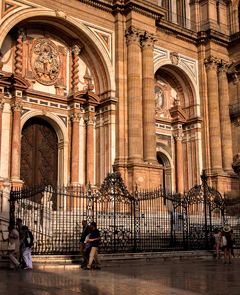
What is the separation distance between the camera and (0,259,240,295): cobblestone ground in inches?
330

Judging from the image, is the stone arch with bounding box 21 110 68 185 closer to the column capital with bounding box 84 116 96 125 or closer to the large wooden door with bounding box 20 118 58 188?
the large wooden door with bounding box 20 118 58 188

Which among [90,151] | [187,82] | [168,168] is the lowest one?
[168,168]

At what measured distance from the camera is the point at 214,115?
1108 inches

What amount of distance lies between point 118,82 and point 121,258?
1185cm

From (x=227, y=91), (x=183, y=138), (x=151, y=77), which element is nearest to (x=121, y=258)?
(x=151, y=77)

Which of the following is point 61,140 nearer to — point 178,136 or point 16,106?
point 16,106

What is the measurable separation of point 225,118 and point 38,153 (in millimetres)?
12347

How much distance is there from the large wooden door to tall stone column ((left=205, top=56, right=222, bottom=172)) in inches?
391

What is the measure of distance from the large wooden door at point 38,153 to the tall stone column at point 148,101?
4.86m

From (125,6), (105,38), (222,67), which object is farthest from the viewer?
(222,67)

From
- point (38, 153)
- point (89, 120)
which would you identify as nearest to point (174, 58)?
point (89, 120)

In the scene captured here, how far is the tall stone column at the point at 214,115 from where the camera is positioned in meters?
27.5

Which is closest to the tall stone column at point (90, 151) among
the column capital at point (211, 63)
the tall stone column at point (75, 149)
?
the tall stone column at point (75, 149)

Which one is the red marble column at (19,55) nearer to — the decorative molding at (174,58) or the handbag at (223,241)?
the decorative molding at (174,58)
